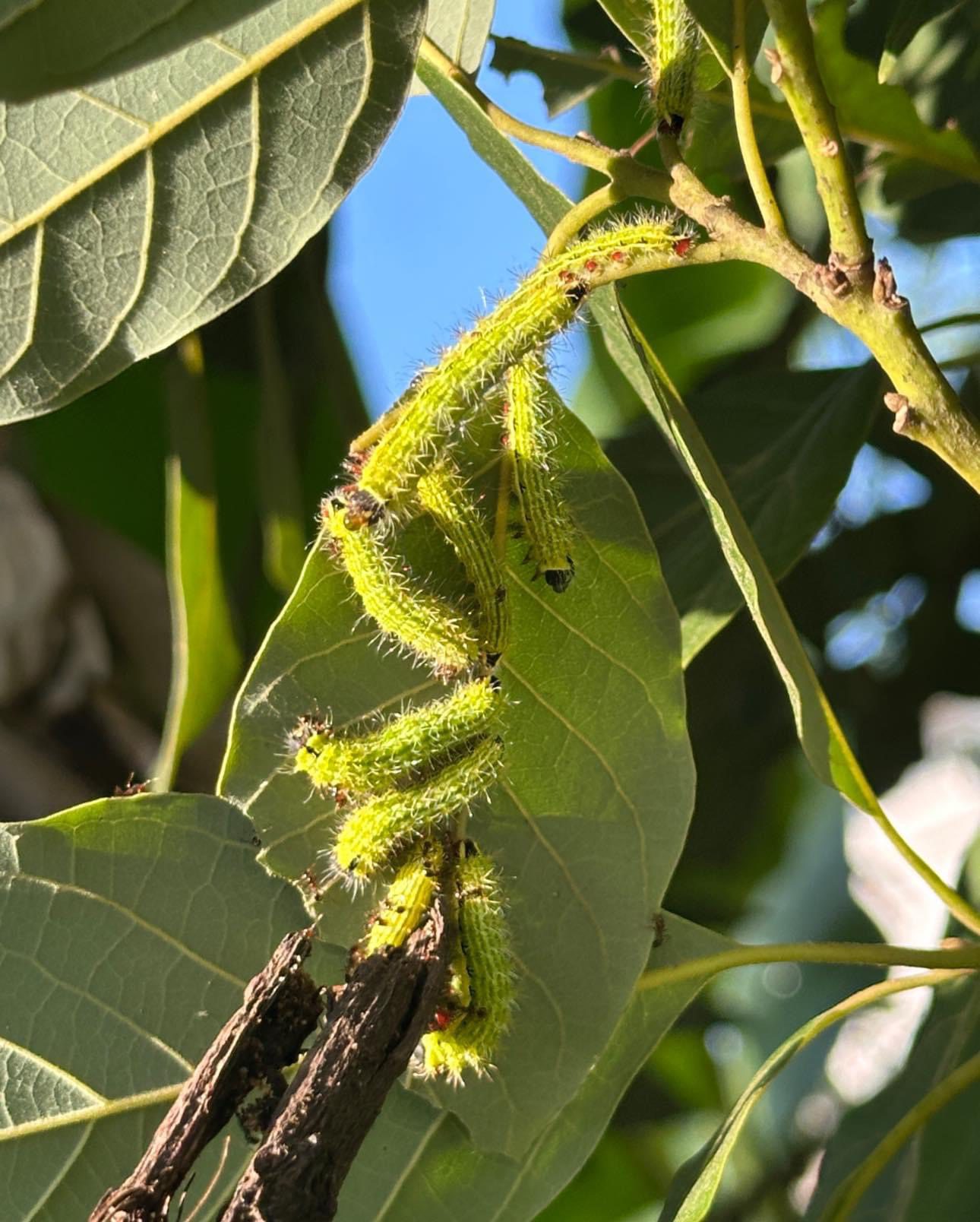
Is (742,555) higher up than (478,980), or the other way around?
(742,555)

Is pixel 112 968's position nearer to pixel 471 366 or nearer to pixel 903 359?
pixel 471 366

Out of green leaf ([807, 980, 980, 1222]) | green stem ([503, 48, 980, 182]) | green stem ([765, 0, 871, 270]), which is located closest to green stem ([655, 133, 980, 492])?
green stem ([765, 0, 871, 270])

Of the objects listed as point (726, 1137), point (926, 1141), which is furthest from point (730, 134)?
point (926, 1141)

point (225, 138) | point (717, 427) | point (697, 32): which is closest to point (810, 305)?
point (717, 427)

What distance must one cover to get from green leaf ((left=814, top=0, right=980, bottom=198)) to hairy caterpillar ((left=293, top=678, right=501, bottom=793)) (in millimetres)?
1312

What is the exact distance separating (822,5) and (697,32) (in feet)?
2.69

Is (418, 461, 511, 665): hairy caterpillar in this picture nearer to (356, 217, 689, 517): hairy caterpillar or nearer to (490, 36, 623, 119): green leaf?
(356, 217, 689, 517): hairy caterpillar

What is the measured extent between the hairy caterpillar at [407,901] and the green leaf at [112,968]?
0.79 feet

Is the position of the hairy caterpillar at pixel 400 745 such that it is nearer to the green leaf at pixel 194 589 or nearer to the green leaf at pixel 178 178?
the green leaf at pixel 178 178

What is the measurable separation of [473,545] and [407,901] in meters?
0.48

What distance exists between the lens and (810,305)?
337cm

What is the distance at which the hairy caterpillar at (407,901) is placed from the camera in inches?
61.5

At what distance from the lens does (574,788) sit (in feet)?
5.99

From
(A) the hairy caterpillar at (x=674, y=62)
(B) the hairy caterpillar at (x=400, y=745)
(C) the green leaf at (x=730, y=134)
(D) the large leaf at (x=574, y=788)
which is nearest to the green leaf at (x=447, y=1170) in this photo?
(D) the large leaf at (x=574, y=788)
